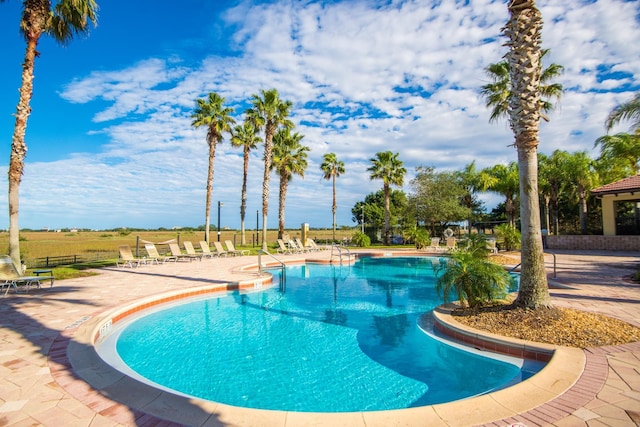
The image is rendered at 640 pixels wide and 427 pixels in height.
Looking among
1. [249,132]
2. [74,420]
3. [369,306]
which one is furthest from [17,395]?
[249,132]

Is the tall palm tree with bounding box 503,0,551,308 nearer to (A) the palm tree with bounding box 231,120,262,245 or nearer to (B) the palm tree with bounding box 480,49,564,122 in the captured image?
(B) the palm tree with bounding box 480,49,564,122

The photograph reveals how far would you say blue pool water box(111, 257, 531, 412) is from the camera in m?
4.09

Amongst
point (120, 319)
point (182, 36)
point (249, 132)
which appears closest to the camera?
point (120, 319)

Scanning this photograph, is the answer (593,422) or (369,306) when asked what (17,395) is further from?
(369,306)

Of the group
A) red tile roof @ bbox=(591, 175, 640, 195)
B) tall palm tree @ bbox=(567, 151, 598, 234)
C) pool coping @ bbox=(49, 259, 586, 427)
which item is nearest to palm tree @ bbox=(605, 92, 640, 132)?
red tile roof @ bbox=(591, 175, 640, 195)

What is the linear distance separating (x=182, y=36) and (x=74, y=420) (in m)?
13.6

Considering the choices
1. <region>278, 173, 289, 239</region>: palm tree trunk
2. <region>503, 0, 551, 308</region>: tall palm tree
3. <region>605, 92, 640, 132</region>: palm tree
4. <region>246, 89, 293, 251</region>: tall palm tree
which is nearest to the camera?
<region>503, 0, 551, 308</region>: tall palm tree

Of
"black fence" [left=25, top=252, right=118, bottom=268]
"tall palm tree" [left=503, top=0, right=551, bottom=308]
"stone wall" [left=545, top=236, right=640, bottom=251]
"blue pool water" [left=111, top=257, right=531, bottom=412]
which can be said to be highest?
"tall palm tree" [left=503, top=0, right=551, bottom=308]

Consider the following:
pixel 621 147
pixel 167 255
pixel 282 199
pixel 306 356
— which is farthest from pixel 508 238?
pixel 167 255

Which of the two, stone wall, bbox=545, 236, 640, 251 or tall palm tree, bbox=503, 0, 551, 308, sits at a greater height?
tall palm tree, bbox=503, 0, 551, 308

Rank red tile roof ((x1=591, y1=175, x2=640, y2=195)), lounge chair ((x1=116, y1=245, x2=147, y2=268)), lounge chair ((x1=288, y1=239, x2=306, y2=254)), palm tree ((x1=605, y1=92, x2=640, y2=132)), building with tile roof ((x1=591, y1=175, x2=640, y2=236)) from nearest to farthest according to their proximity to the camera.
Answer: palm tree ((x1=605, y1=92, x2=640, y2=132))
lounge chair ((x1=116, y1=245, x2=147, y2=268))
red tile roof ((x1=591, y1=175, x2=640, y2=195))
building with tile roof ((x1=591, y1=175, x2=640, y2=236))
lounge chair ((x1=288, y1=239, x2=306, y2=254))

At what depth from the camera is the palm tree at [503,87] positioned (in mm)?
12500

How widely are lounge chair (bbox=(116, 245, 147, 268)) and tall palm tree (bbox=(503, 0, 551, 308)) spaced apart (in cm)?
1411

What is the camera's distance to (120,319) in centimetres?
671
